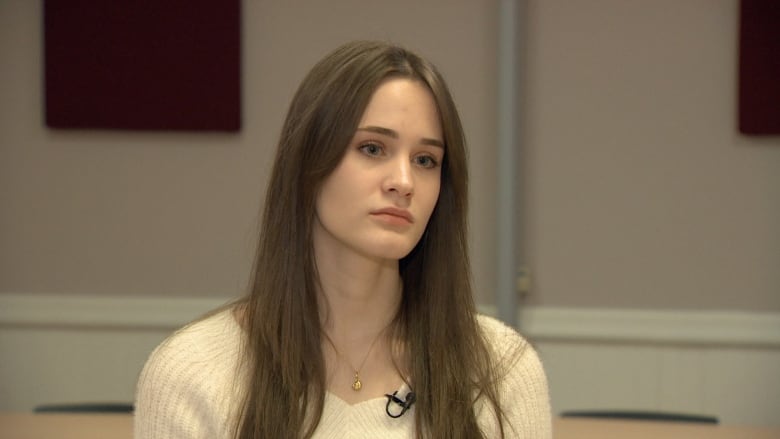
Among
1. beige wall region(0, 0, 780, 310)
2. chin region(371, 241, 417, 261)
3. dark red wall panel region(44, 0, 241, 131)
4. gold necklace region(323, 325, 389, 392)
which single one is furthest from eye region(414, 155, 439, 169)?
dark red wall panel region(44, 0, 241, 131)

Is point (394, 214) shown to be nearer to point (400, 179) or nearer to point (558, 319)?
point (400, 179)

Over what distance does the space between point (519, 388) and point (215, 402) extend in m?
0.51

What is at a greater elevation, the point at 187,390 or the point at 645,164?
the point at 645,164

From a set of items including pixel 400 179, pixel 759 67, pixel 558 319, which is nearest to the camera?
pixel 400 179

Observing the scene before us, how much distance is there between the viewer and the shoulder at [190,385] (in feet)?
5.94

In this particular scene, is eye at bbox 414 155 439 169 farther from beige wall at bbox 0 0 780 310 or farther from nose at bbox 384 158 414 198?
beige wall at bbox 0 0 780 310

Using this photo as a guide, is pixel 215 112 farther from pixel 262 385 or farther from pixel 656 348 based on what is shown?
pixel 262 385

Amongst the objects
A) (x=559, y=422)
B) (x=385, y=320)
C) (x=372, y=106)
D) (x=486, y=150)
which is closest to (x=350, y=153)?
(x=372, y=106)

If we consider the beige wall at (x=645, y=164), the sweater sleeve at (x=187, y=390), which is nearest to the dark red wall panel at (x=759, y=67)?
the beige wall at (x=645, y=164)

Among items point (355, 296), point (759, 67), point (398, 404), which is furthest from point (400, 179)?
point (759, 67)

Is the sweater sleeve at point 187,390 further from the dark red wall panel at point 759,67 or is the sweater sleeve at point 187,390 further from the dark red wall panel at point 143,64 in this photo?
the dark red wall panel at point 759,67

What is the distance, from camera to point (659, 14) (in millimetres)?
3596

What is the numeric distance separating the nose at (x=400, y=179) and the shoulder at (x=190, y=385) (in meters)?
0.37

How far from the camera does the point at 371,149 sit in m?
1.78
